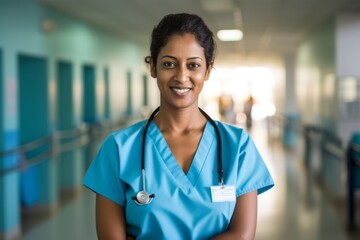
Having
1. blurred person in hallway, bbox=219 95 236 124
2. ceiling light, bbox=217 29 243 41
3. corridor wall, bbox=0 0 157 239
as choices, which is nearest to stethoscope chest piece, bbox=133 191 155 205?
corridor wall, bbox=0 0 157 239

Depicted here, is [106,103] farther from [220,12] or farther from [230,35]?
[220,12]

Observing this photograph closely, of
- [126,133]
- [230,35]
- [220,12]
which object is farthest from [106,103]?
[126,133]

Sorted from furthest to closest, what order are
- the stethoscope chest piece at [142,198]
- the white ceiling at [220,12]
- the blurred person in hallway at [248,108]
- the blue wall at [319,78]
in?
the blurred person in hallway at [248,108], the blue wall at [319,78], the white ceiling at [220,12], the stethoscope chest piece at [142,198]

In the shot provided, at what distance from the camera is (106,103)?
11.2 metres

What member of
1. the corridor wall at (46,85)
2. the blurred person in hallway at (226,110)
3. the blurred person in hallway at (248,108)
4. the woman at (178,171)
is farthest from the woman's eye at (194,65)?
the blurred person in hallway at (226,110)

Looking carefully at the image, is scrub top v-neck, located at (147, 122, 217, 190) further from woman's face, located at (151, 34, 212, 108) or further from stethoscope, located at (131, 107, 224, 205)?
woman's face, located at (151, 34, 212, 108)

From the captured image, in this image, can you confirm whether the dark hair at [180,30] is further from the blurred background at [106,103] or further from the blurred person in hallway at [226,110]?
the blurred person in hallway at [226,110]

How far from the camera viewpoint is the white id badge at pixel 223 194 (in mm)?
1654

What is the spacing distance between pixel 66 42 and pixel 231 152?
7111mm

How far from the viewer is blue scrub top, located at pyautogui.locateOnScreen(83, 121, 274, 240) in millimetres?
1659

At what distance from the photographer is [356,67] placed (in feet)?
28.3

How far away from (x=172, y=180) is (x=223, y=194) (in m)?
0.15

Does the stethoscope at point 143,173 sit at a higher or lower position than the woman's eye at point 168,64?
lower

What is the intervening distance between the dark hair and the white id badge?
37 cm
